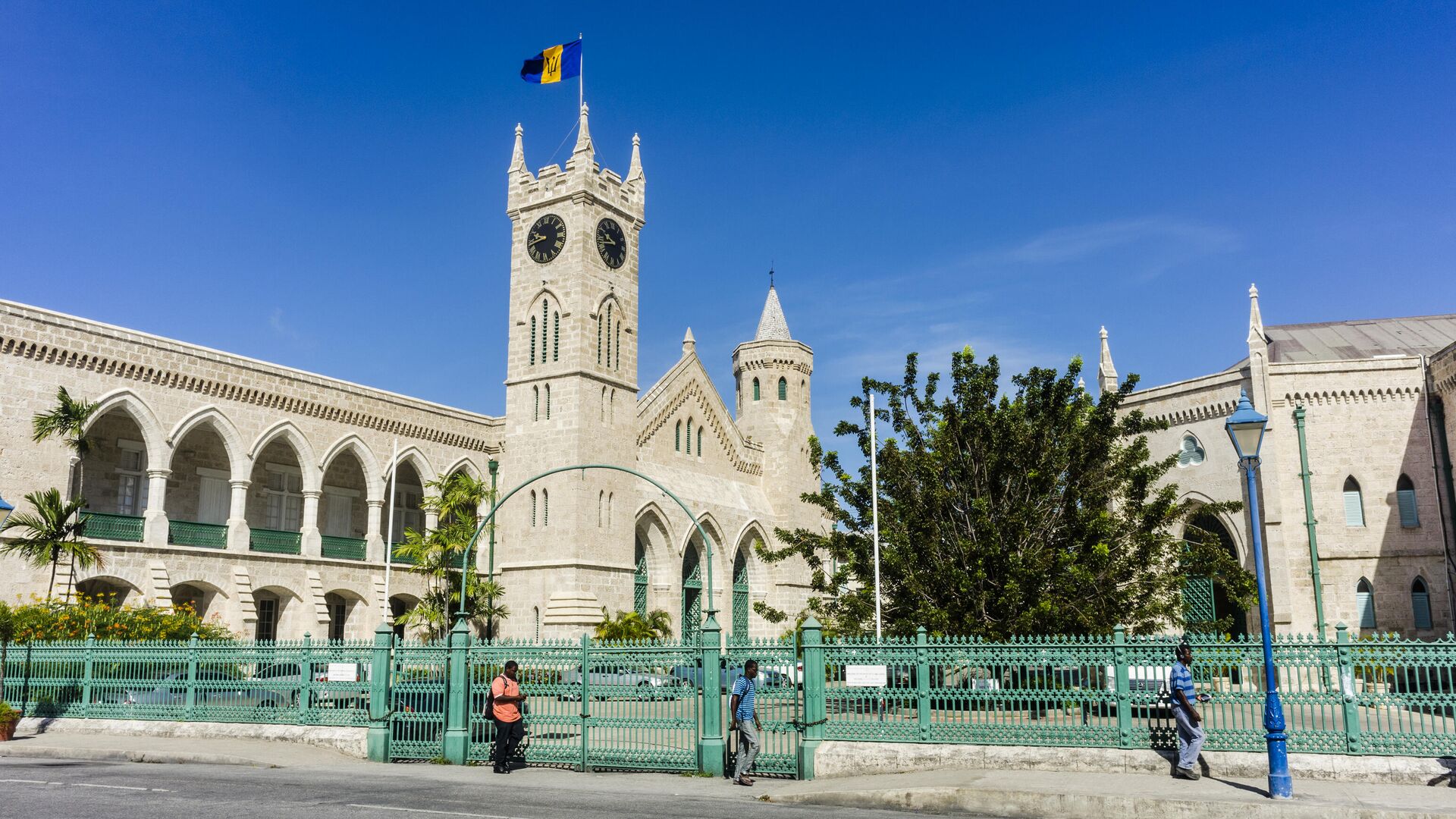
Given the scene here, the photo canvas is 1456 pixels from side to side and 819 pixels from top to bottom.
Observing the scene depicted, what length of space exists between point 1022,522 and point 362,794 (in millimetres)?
10623

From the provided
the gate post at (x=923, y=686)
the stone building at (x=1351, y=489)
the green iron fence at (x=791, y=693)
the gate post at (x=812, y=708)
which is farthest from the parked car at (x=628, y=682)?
the stone building at (x=1351, y=489)

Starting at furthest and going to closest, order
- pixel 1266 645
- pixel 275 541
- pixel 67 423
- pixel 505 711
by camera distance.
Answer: pixel 275 541 < pixel 67 423 < pixel 505 711 < pixel 1266 645

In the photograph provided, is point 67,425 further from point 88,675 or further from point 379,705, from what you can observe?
point 379,705

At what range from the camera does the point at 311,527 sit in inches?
1251

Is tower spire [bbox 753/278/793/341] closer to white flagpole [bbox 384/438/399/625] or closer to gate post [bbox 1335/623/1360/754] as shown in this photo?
white flagpole [bbox 384/438/399/625]

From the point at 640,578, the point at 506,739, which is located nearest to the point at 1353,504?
the point at 640,578

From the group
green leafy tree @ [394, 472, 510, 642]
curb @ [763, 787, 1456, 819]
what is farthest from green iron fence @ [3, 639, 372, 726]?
green leafy tree @ [394, 472, 510, 642]

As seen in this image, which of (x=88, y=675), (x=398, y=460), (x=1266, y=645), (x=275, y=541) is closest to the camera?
(x=1266, y=645)

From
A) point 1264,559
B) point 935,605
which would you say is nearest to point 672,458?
point 1264,559

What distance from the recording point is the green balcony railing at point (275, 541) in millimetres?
30453

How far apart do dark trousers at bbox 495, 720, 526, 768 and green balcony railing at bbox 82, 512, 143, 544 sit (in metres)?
17.3

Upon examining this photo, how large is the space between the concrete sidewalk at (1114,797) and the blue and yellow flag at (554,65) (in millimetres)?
25598

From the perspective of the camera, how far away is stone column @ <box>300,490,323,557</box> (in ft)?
104

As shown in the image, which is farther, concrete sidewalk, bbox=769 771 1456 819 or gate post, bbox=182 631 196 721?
gate post, bbox=182 631 196 721
